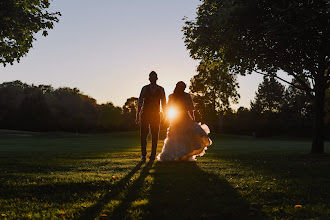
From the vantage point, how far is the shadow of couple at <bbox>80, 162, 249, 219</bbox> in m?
5.32

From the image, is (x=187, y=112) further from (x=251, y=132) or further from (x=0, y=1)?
(x=251, y=132)

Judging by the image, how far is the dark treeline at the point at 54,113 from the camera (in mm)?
71500

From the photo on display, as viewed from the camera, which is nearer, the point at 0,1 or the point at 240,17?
the point at 0,1

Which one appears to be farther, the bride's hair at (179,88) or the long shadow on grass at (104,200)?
the bride's hair at (179,88)

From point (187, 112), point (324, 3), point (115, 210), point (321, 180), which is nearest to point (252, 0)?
point (324, 3)

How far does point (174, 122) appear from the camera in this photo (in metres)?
12.3

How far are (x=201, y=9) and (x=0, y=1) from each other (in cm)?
1059

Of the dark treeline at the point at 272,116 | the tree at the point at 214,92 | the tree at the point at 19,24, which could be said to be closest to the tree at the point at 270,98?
the dark treeline at the point at 272,116

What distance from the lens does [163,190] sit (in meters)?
7.17

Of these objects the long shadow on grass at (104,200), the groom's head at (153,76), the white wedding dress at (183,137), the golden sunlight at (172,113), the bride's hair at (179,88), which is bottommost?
the long shadow on grass at (104,200)

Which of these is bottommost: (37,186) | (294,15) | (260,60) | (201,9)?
(37,186)

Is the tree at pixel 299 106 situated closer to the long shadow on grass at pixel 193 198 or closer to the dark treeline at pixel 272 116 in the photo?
the dark treeline at pixel 272 116

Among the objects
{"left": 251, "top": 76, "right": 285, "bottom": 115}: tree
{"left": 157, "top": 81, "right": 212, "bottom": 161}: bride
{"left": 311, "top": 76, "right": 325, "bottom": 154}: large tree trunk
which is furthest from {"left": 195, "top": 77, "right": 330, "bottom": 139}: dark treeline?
{"left": 157, "top": 81, "right": 212, "bottom": 161}: bride

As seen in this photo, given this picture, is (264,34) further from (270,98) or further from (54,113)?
(270,98)
